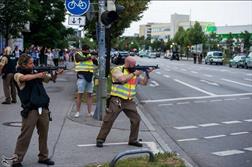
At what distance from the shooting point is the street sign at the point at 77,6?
12.9 metres

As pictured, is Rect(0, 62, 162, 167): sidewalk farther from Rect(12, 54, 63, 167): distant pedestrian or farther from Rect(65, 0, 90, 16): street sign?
Rect(65, 0, 90, 16): street sign

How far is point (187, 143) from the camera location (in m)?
10.0

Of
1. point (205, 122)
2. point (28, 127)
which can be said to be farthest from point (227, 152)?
point (205, 122)

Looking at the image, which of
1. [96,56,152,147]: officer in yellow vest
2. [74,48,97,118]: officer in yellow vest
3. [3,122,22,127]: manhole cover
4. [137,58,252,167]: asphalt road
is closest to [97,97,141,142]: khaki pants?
[96,56,152,147]: officer in yellow vest

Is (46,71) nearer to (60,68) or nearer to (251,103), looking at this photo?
(60,68)

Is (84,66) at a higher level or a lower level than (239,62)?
higher

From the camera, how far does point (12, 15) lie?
84.4 ft

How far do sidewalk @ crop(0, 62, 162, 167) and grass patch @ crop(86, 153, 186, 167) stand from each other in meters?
0.50

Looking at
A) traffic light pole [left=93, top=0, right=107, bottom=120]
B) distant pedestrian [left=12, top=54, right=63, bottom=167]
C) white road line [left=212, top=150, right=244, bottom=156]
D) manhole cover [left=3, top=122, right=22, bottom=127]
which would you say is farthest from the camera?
traffic light pole [left=93, top=0, right=107, bottom=120]

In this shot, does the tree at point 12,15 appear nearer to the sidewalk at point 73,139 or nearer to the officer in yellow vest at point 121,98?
the sidewalk at point 73,139

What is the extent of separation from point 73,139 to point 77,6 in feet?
14.7

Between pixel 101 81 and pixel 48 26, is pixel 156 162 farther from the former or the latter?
pixel 48 26

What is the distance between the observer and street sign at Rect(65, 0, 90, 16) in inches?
508

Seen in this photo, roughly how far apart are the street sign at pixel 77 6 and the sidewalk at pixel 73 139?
268 cm
